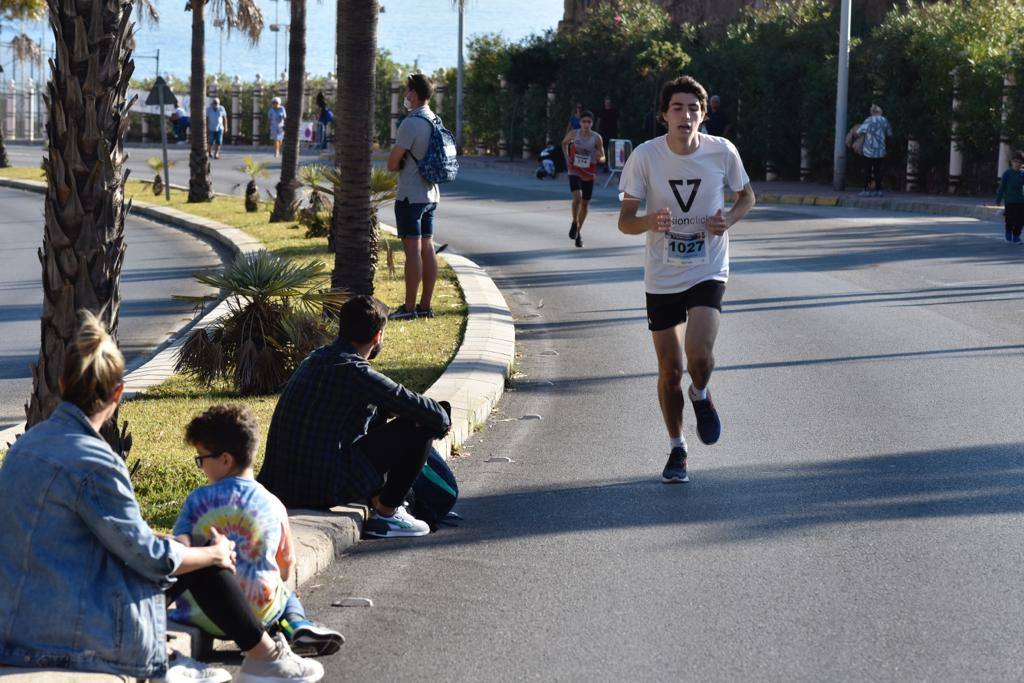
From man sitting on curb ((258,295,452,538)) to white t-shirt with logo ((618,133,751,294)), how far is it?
157cm

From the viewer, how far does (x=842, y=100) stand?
1192 inches

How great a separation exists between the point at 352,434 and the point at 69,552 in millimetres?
2313

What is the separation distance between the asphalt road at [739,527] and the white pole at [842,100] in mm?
17298

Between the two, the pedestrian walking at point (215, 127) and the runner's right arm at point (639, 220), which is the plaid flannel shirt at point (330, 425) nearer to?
the runner's right arm at point (639, 220)

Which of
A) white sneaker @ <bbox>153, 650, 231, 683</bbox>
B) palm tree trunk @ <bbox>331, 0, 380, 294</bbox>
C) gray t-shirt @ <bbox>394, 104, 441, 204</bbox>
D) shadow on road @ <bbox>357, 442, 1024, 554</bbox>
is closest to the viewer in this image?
white sneaker @ <bbox>153, 650, 231, 683</bbox>

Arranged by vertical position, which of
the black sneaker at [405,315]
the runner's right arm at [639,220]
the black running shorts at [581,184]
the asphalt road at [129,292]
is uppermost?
the runner's right arm at [639,220]

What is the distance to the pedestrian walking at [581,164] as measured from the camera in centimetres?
1973

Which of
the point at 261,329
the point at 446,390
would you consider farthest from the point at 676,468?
the point at 261,329

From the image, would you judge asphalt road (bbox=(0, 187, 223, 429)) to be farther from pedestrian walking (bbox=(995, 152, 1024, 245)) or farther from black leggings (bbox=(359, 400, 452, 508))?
pedestrian walking (bbox=(995, 152, 1024, 245))

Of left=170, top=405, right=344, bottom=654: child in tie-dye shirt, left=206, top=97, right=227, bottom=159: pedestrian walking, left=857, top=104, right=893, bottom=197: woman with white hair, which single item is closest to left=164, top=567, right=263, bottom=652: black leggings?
left=170, top=405, right=344, bottom=654: child in tie-dye shirt

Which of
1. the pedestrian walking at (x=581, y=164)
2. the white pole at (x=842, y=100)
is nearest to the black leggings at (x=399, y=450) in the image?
the pedestrian walking at (x=581, y=164)

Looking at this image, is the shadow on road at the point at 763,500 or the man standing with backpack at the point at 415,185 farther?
the man standing with backpack at the point at 415,185

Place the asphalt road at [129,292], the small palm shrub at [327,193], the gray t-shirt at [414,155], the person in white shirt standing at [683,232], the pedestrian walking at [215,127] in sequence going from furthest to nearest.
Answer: the pedestrian walking at [215,127], the small palm shrub at [327,193], the gray t-shirt at [414,155], the asphalt road at [129,292], the person in white shirt standing at [683,232]

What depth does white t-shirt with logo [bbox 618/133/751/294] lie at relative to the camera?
7441 millimetres
